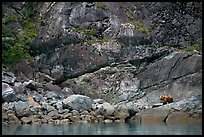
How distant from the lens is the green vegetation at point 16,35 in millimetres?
32094

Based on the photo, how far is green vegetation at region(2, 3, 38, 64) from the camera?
32.1 m

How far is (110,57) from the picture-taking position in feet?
103

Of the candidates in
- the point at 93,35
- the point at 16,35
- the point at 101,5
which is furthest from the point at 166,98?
the point at 16,35

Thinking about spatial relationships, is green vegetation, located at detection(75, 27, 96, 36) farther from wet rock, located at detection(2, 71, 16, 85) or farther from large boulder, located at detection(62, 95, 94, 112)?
large boulder, located at detection(62, 95, 94, 112)

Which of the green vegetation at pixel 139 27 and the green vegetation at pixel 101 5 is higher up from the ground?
the green vegetation at pixel 101 5

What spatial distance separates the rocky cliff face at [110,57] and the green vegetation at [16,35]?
0.59 metres

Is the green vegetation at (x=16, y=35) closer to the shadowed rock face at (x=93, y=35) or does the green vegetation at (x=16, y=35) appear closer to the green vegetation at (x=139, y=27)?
the shadowed rock face at (x=93, y=35)

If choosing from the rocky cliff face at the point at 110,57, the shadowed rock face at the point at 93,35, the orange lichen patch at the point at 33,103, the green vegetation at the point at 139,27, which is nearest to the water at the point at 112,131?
the orange lichen patch at the point at 33,103

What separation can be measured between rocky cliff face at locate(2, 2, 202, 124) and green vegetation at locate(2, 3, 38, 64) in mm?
588

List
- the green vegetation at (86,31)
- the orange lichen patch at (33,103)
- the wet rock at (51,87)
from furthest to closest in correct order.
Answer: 1. the green vegetation at (86,31)
2. the wet rock at (51,87)
3. the orange lichen patch at (33,103)

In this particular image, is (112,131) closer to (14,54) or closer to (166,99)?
(166,99)

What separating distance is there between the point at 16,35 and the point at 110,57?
25.6 ft

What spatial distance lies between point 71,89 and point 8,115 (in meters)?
7.08

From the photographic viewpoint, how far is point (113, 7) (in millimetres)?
34844
